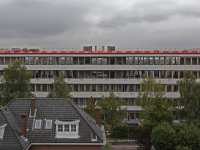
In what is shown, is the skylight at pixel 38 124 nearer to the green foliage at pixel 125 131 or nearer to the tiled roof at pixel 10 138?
the tiled roof at pixel 10 138

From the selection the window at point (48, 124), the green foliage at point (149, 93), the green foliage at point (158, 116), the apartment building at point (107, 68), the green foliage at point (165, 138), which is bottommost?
the green foliage at point (165, 138)

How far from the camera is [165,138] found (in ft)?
107

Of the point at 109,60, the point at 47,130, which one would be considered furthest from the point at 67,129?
the point at 109,60

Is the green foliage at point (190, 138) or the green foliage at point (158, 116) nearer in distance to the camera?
the green foliage at point (190, 138)

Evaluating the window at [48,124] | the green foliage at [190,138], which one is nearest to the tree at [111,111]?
the green foliage at [190,138]

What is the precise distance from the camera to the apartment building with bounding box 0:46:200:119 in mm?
61719

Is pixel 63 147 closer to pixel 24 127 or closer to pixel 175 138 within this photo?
pixel 24 127

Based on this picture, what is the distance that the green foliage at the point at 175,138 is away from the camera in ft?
105

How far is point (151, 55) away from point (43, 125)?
38.9m

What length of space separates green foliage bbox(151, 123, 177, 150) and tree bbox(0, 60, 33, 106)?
23.7 meters

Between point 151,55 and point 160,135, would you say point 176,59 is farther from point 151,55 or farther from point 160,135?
point 160,135

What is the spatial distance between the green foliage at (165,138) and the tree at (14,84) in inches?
935

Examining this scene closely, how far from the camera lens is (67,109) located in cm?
2917

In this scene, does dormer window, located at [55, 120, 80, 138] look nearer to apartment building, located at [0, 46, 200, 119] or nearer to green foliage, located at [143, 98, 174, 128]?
green foliage, located at [143, 98, 174, 128]
